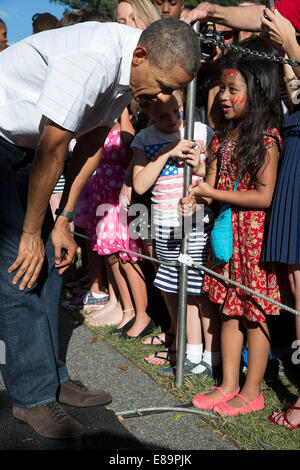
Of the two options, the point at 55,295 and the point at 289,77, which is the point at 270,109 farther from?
the point at 55,295

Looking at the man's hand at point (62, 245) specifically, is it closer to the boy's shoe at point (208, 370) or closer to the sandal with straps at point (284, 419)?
the boy's shoe at point (208, 370)

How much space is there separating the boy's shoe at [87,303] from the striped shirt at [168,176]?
1.53 m

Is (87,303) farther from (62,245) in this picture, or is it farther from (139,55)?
(139,55)

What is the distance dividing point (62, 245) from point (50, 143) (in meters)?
0.66

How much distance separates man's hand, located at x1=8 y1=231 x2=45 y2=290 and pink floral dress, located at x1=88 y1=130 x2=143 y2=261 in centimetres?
145

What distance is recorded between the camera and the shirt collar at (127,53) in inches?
82.8

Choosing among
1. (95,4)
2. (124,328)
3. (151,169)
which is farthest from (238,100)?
(95,4)

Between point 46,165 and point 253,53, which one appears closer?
point 46,165

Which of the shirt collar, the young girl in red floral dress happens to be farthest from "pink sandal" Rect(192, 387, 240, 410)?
the shirt collar

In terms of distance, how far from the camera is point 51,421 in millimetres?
2424

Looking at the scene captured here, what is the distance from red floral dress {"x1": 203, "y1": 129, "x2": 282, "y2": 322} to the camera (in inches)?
101

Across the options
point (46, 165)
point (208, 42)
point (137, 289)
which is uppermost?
point (208, 42)

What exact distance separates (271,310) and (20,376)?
1.25m

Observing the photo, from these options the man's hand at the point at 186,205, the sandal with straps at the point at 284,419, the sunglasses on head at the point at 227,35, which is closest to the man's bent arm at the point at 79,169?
the man's hand at the point at 186,205
